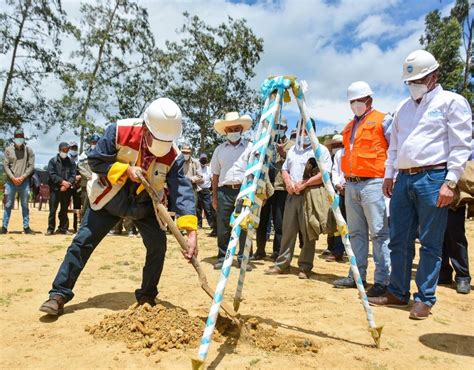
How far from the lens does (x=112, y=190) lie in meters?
3.62

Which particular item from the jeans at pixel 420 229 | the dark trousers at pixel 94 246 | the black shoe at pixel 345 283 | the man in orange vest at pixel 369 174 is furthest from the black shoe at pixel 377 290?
the dark trousers at pixel 94 246

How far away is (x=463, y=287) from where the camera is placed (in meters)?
4.91

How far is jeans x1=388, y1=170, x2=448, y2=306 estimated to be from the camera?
376 cm

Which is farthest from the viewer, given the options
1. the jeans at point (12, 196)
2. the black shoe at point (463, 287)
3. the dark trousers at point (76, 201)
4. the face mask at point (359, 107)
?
the dark trousers at point (76, 201)

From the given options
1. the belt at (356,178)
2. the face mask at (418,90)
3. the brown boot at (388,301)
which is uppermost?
the face mask at (418,90)

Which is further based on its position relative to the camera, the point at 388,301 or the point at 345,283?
the point at 345,283

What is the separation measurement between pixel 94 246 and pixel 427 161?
10.1 feet

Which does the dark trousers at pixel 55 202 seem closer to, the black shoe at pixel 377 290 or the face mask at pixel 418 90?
the black shoe at pixel 377 290

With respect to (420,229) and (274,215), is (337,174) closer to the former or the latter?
(274,215)

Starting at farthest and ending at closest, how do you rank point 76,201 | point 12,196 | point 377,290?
point 76,201
point 12,196
point 377,290

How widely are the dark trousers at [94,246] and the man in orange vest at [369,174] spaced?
2.26m

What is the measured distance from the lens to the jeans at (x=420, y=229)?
3760 millimetres

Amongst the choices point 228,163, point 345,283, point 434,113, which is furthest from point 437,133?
point 228,163

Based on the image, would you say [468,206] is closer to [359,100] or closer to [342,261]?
[359,100]
